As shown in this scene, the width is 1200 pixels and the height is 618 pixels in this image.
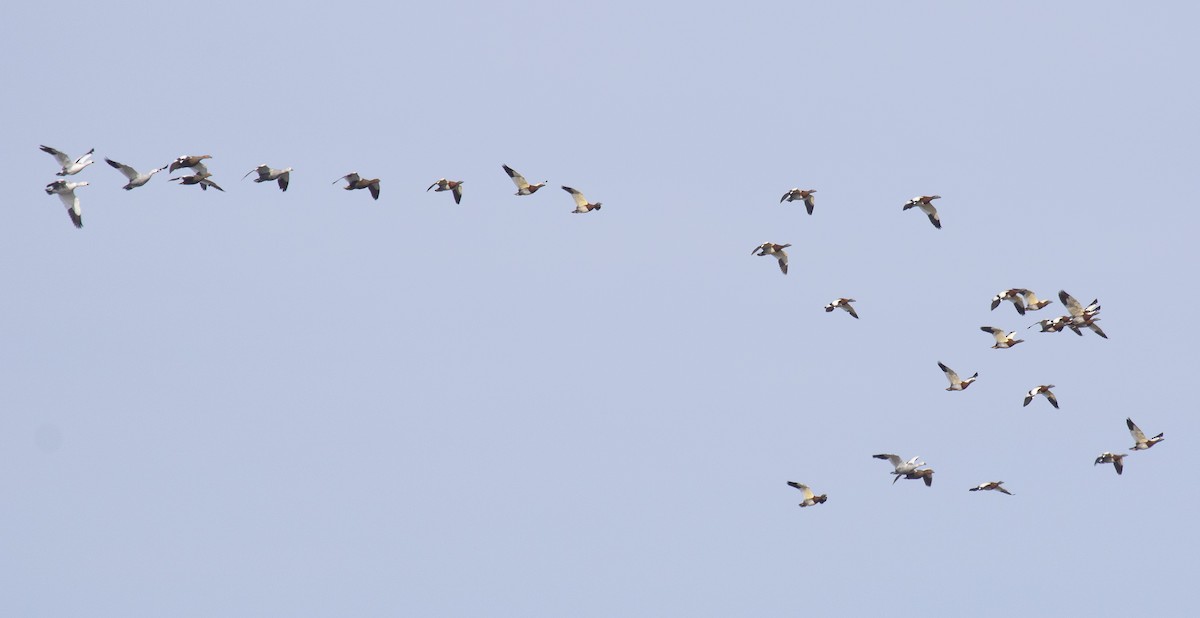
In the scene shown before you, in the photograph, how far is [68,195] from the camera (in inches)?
3698

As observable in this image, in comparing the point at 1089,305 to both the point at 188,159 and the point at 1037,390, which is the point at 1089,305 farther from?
the point at 188,159

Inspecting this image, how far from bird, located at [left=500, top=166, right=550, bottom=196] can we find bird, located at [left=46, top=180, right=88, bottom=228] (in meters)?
16.5

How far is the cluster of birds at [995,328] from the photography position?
3922 inches

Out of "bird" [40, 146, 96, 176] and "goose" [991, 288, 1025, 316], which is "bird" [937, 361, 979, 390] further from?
"bird" [40, 146, 96, 176]

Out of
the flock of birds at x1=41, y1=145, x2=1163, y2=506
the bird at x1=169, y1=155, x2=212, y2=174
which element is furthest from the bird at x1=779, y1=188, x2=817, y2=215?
the bird at x1=169, y1=155, x2=212, y2=174

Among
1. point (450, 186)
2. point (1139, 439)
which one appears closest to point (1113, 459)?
point (1139, 439)

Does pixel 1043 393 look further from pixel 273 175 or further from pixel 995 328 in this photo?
pixel 273 175

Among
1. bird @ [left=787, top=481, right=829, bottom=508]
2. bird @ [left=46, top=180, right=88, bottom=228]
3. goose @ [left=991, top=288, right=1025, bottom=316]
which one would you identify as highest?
goose @ [left=991, top=288, right=1025, bottom=316]

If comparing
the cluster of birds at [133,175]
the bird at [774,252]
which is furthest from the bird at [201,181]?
the bird at [774,252]

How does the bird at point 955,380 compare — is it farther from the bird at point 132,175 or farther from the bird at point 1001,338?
the bird at point 132,175

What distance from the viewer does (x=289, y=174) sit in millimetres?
97188

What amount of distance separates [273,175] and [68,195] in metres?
7.52

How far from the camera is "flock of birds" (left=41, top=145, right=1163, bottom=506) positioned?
94.3 m

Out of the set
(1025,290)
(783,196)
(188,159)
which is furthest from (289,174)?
(1025,290)
